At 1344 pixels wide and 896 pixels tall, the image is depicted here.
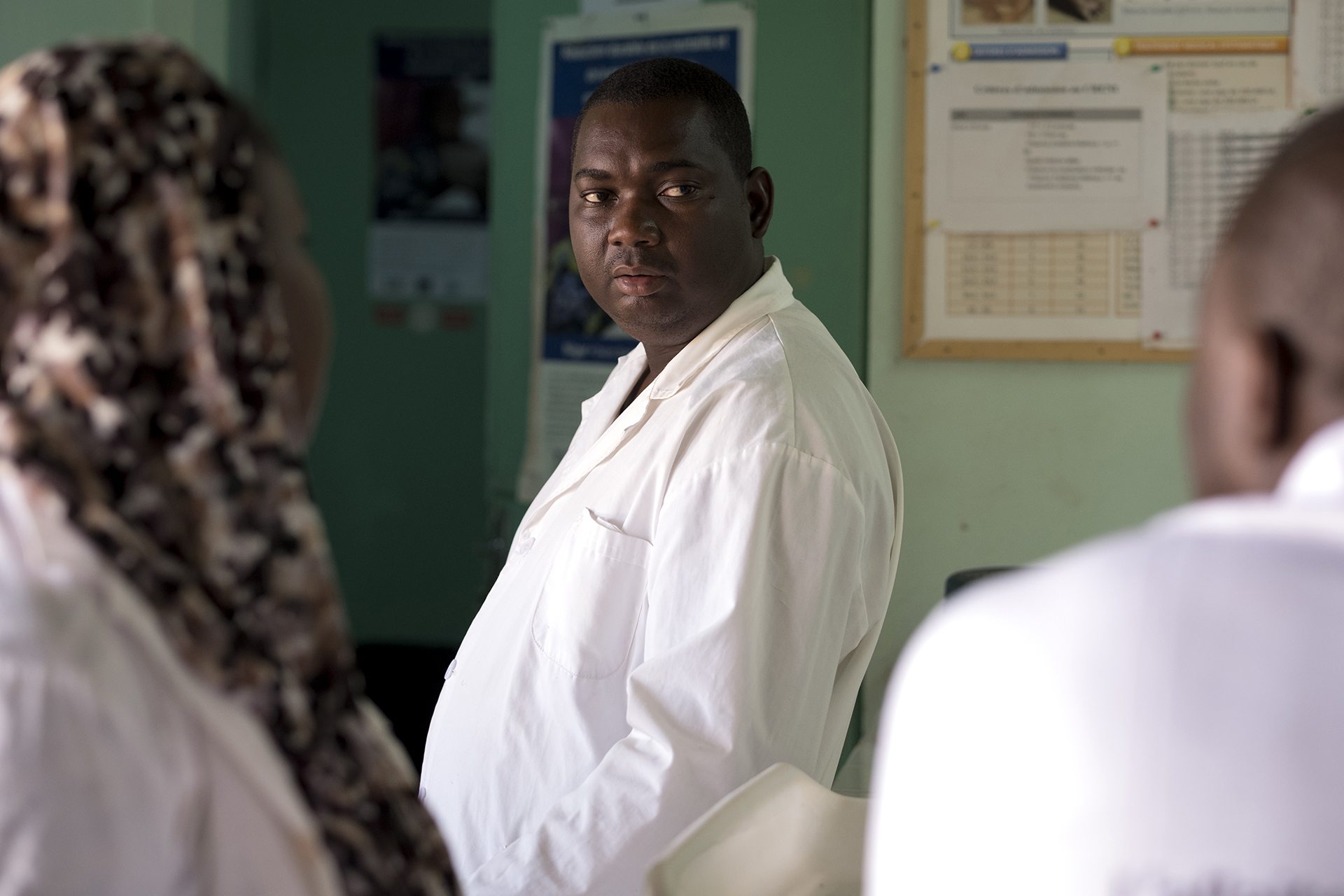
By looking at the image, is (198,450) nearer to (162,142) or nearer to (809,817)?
(162,142)

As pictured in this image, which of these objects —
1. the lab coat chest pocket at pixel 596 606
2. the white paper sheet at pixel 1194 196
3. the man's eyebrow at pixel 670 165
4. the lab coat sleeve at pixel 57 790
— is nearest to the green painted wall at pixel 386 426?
the white paper sheet at pixel 1194 196

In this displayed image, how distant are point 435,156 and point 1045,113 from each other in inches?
116

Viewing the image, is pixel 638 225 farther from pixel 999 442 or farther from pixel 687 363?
pixel 999 442

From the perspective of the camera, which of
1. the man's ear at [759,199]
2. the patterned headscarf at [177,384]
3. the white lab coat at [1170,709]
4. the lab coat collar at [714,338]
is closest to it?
the white lab coat at [1170,709]

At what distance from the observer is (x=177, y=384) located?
0.71m

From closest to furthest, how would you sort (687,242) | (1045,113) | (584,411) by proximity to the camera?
1. (687,242)
2. (584,411)
3. (1045,113)

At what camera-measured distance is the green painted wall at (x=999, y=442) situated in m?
2.45

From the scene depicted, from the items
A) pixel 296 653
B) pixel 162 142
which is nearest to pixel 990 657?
pixel 296 653

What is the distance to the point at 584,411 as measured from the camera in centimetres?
193

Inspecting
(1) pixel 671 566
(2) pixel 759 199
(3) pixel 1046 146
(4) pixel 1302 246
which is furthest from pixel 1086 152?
(4) pixel 1302 246

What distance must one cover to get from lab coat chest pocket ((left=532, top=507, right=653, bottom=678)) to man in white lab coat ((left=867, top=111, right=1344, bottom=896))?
0.73 m

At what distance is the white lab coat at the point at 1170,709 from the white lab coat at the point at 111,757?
0.40 m

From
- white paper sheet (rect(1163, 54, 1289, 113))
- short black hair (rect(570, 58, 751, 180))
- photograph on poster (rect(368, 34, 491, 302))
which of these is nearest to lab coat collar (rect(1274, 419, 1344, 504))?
short black hair (rect(570, 58, 751, 180))

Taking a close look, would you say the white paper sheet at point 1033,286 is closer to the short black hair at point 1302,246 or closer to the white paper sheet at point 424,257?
the short black hair at point 1302,246
